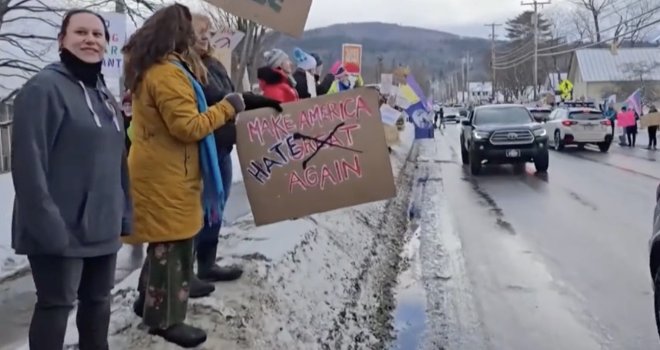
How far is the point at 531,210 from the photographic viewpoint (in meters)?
12.7

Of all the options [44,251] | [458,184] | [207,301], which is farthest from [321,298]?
[458,184]

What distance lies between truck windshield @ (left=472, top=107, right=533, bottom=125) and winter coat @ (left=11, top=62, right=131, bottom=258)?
1759 cm

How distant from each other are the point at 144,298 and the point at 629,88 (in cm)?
6442

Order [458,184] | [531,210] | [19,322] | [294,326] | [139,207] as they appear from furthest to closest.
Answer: [458,184], [531,210], [19,322], [294,326], [139,207]

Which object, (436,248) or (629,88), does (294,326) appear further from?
(629,88)

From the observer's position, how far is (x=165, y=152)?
420cm

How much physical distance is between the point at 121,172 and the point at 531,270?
5.46 m

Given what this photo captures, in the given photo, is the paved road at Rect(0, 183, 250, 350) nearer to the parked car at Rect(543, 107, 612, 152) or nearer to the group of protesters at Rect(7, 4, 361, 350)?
the group of protesters at Rect(7, 4, 361, 350)

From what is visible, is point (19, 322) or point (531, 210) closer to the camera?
point (19, 322)

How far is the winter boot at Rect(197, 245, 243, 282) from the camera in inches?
222

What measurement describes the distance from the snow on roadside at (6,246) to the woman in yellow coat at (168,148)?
150 inches

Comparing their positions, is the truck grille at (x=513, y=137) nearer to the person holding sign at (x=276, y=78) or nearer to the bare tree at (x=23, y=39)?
the bare tree at (x=23, y=39)

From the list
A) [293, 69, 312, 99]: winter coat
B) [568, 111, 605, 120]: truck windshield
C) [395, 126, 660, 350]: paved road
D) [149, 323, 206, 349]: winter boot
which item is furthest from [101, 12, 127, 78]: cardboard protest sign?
[568, 111, 605, 120]: truck windshield

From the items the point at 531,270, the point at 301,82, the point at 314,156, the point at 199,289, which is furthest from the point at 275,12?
the point at 531,270
